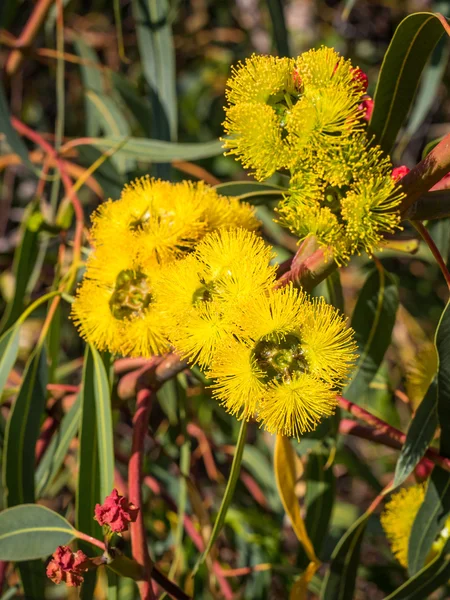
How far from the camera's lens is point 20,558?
995 millimetres

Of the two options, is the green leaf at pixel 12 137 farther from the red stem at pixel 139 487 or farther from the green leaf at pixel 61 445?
the red stem at pixel 139 487

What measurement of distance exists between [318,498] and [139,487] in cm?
53

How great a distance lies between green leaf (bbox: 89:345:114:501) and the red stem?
6 centimetres

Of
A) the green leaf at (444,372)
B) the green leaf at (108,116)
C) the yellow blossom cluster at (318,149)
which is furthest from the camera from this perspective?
the green leaf at (108,116)

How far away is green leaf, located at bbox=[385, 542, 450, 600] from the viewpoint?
3.52 ft

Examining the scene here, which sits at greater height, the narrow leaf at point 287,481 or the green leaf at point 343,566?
the narrow leaf at point 287,481

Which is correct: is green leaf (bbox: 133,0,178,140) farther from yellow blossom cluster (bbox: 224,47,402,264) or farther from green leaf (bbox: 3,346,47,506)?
yellow blossom cluster (bbox: 224,47,402,264)

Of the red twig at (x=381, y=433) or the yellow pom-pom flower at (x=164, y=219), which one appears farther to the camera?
the red twig at (x=381, y=433)

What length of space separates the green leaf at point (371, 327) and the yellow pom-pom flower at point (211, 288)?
0.47 metres

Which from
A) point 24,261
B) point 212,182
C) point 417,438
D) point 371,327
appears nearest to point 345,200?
point 417,438

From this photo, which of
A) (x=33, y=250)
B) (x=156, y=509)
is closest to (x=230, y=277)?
(x=33, y=250)

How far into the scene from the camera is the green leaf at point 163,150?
A: 1.44 meters

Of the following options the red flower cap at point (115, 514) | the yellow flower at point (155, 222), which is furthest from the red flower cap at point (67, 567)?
the yellow flower at point (155, 222)

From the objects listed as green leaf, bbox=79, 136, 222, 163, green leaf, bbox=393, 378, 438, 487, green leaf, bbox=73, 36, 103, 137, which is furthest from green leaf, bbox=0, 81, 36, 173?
green leaf, bbox=393, 378, 438, 487
